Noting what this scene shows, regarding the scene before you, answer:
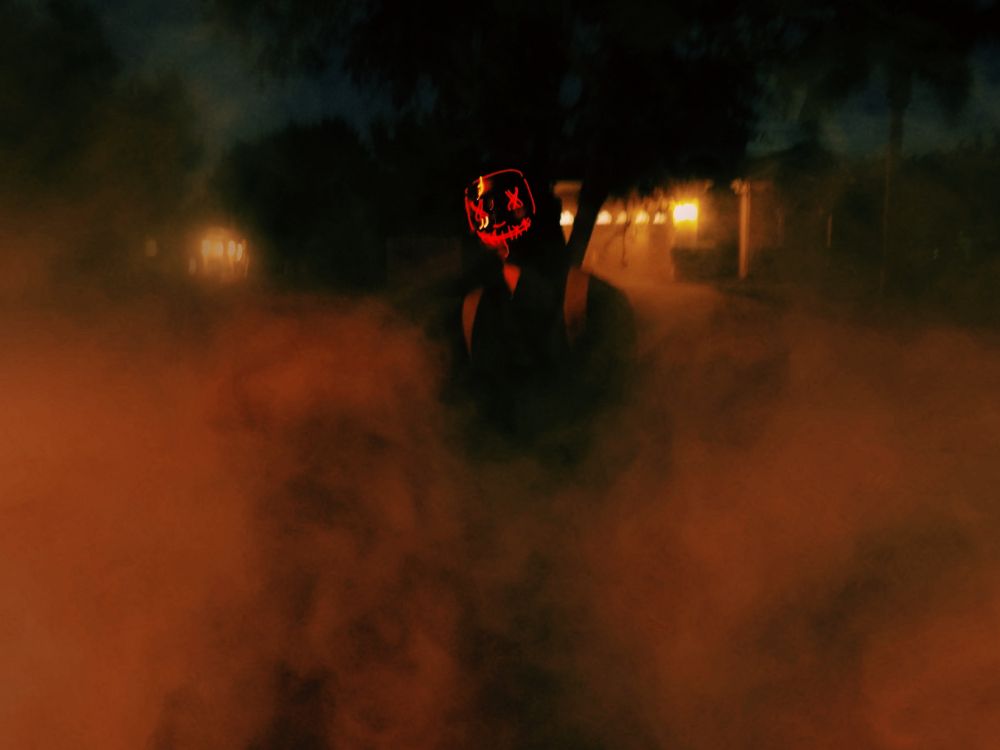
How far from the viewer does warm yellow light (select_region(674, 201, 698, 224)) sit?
24641mm

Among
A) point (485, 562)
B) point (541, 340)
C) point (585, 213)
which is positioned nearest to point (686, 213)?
point (585, 213)

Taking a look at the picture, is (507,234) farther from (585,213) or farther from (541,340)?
(585,213)

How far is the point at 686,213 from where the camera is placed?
81.2ft

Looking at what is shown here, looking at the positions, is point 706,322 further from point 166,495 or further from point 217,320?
point 166,495

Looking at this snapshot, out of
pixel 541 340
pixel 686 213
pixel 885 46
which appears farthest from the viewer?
pixel 686 213

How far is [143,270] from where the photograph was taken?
59.4 ft

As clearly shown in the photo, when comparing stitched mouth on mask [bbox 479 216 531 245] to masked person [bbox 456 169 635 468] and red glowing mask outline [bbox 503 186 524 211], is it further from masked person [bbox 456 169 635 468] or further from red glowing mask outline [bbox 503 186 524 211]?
masked person [bbox 456 169 635 468]

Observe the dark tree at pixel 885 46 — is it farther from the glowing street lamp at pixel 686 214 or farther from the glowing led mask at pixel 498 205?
the glowing street lamp at pixel 686 214

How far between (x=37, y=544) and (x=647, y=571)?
333cm

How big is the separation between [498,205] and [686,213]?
767 inches

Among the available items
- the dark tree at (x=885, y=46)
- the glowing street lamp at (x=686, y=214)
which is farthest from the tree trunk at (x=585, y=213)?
the glowing street lamp at (x=686, y=214)

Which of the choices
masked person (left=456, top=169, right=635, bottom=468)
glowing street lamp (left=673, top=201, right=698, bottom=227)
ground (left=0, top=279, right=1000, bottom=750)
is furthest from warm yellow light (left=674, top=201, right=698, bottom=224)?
masked person (left=456, top=169, right=635, bottom=468)

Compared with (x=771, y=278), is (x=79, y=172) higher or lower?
higher

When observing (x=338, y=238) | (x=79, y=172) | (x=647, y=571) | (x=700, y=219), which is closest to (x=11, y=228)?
(x=79, y=172)
